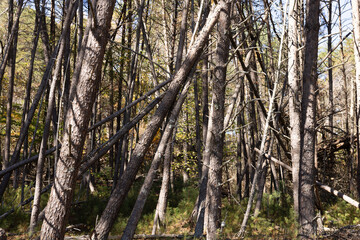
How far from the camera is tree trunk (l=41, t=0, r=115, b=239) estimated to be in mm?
3629

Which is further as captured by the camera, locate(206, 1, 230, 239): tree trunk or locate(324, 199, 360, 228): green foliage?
locate(324, 199, 360, 228): green foliage

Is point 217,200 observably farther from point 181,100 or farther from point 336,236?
point 336,236

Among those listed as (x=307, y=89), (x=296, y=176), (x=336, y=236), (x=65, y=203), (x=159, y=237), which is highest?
(x=307, y=89)

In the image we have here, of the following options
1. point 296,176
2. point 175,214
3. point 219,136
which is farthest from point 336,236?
point 175,214

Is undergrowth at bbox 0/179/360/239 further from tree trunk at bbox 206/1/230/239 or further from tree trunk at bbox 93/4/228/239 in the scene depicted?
tree trunk at bbox 93/4/228/239

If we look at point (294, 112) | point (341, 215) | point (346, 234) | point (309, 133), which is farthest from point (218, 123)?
point (341, 215)

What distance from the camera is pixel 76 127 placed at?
3.65m

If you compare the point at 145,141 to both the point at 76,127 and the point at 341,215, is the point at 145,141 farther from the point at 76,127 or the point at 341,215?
the point at 341,215

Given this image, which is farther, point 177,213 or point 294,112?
point 177,213

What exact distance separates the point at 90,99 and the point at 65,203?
139 centimetres

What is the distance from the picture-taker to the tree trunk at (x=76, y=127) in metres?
3.63

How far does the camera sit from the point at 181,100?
4.66 m

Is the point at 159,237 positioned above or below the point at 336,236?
below

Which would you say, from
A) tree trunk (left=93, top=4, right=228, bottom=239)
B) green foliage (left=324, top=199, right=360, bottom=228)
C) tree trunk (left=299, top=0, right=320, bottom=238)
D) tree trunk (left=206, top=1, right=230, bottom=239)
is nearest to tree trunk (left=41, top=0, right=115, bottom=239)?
tree trunk (left=93, top=4, right=228, bottom=239)
